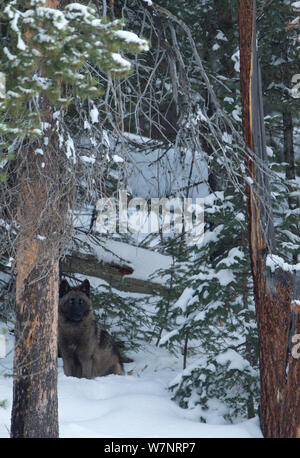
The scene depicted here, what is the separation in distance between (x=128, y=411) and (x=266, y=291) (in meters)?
2.47

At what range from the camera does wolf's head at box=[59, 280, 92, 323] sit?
10.2 metres

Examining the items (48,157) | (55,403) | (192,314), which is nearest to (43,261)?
(48,157)

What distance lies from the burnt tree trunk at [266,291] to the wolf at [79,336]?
3.98 metres

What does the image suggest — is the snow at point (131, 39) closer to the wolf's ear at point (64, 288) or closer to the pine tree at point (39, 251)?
the pine tree at point (39, 251)

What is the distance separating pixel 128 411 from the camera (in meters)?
7.93

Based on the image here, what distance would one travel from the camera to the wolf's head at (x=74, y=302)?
10.2 metres

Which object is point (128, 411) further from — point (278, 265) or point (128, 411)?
point (278, 265)

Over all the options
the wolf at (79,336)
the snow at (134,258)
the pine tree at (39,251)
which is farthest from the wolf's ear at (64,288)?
the pine tree at (39,251)

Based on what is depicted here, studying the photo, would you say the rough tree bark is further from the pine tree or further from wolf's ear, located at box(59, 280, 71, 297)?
wolf's ear, located at box(59, 280, 71, 297)

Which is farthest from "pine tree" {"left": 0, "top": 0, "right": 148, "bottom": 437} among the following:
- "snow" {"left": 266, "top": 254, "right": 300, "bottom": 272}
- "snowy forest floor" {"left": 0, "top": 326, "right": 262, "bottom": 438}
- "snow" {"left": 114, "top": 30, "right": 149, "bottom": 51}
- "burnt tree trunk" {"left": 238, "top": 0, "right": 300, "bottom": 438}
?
"snow" {"left": 266, "top": 254, "right": 300, "bottom": 272}

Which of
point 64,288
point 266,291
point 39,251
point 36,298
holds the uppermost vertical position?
point 64,288

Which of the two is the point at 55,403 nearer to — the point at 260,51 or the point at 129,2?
the point at 129,2

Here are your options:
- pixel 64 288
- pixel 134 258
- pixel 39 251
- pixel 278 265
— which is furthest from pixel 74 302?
pixel 278 265
